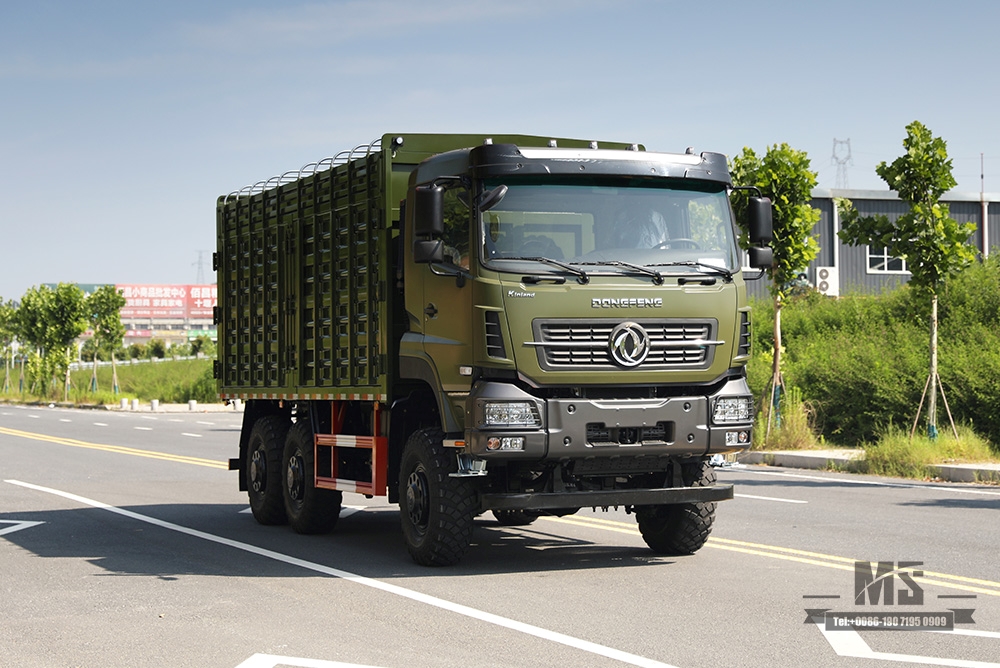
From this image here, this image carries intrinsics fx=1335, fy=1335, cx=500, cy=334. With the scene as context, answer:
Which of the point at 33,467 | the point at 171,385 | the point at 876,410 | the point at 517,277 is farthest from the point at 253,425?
the point at 171,385

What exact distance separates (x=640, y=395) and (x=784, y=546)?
7.94ft

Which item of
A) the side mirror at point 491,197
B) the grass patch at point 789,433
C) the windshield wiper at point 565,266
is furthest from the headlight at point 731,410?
the grass patch at point 789,433

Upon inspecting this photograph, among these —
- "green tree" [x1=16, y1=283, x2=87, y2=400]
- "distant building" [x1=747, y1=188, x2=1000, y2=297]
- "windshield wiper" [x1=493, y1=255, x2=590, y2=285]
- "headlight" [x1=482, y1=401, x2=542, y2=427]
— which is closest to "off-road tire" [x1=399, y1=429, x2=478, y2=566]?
"headlight" [x1=482, y1=401, x2=542, y2=427]

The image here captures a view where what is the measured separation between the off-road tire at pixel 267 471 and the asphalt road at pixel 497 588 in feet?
1.02

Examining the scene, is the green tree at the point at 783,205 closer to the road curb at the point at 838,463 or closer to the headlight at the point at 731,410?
the road curb at the point at 838,463

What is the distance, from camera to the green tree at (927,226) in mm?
20250

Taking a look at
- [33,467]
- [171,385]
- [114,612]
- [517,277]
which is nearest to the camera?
[114,612]

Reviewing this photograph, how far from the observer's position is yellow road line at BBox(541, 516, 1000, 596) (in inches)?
364

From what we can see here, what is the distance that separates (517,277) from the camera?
977cm

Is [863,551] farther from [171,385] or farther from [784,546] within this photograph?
[171,385]

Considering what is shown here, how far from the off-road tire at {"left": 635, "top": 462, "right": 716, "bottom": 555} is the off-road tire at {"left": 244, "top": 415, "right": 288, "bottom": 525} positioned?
437 cm

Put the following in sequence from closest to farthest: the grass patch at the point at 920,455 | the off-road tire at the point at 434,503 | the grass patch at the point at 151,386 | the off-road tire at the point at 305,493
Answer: the off-road tire at the point at 434,503, the off-road tire at the point at 305,493, the grass patch at the point at 920,455, the grass patch at the point at 151,386

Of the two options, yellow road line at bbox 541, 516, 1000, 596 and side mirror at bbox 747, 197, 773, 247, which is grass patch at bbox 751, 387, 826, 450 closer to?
yellow road line at bbox 541, 516, 1000, 596

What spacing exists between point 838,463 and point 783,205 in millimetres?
5173
